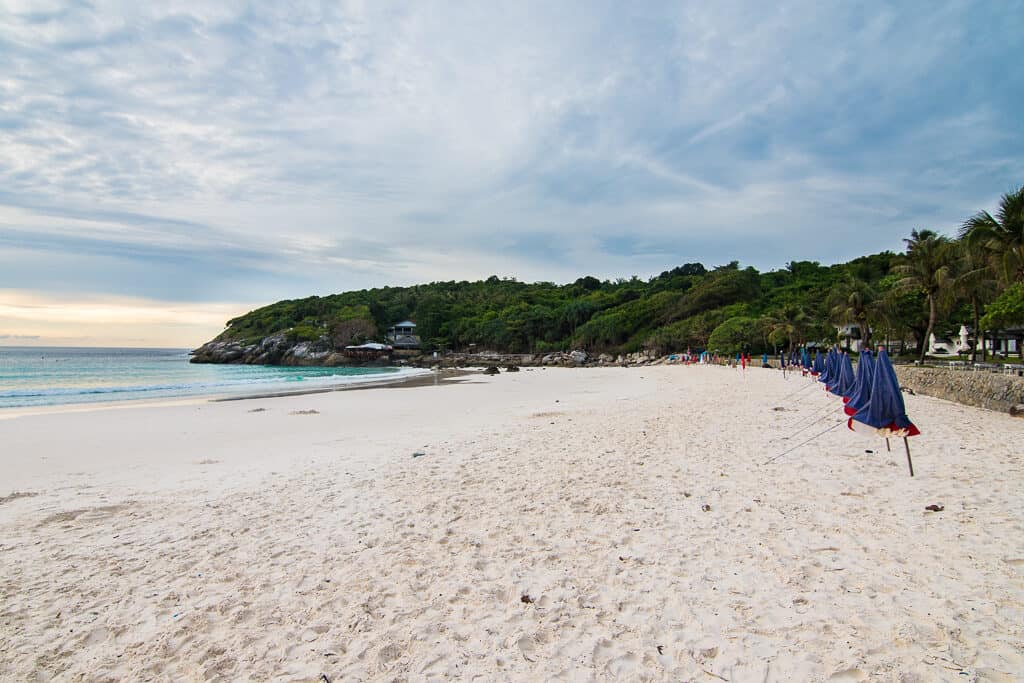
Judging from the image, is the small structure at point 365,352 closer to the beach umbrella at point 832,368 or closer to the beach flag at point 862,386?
the beach umbrella at point 832,368

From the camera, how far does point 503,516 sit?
5.23 meters

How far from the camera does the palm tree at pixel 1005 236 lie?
52.9 ft

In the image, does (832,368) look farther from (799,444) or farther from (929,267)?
(929,267)

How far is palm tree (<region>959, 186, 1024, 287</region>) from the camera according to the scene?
52.9 ft

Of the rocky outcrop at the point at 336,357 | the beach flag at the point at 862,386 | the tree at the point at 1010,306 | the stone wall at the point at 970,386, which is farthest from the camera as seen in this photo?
the rocky outcrop at the point at 336,357

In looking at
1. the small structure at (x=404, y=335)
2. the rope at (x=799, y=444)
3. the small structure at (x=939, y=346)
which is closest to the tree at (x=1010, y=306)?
the rope at (x=799, y=444)

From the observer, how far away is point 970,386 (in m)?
14.0

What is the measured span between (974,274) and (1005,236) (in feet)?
13.1

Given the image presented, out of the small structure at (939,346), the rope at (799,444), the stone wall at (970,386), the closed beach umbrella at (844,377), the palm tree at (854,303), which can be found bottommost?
the rope at (799,444)

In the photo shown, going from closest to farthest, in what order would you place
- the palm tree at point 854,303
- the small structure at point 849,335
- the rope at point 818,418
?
the rope at point 818,418, the palm tree at point 854,303, the small structure at point 849,335

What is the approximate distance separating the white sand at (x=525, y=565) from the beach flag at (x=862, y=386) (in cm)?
77

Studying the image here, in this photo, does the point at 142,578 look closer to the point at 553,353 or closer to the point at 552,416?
the point at 552,416

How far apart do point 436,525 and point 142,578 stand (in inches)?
94.1


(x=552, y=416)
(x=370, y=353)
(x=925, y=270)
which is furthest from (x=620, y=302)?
(x=552, y=416)
